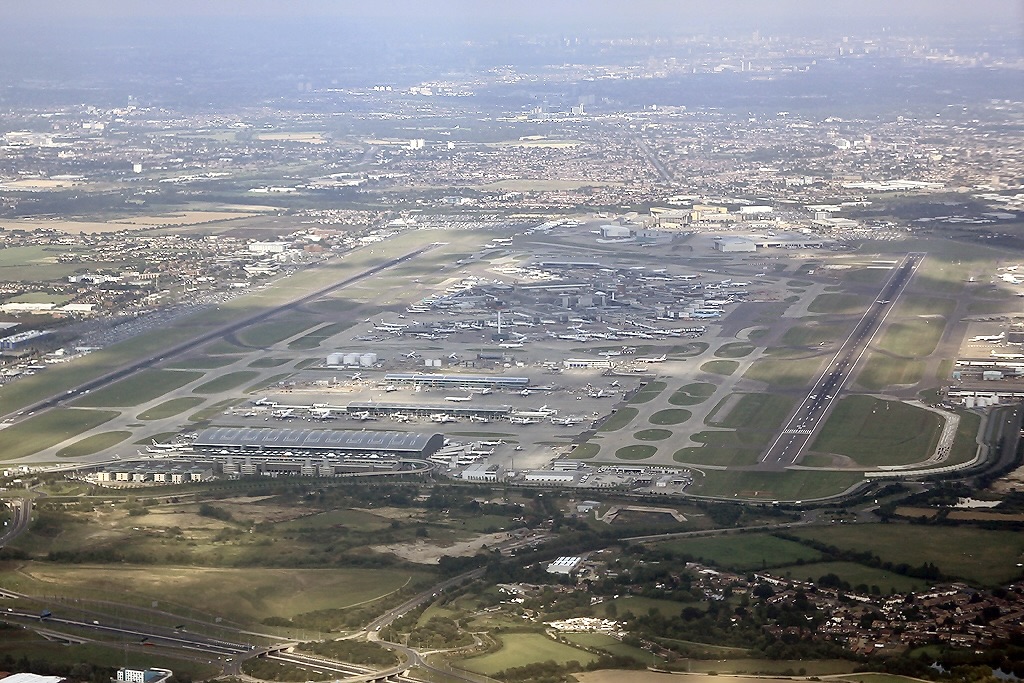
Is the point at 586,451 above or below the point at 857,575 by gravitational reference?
below

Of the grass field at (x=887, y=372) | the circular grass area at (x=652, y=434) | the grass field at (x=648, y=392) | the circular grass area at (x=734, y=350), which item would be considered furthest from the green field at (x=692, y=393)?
the grass field at (x=887, y=372)

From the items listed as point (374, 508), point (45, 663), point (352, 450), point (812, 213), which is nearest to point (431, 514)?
point (374, 508)

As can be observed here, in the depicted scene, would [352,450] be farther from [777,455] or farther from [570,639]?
[570,639]

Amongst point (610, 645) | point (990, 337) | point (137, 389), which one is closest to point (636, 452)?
point (610, 645)

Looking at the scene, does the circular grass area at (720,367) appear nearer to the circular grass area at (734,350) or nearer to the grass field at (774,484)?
the circular grass area at (734,350)

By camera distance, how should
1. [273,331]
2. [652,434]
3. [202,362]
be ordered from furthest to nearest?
[273,331] < [202,362] < [652,434]

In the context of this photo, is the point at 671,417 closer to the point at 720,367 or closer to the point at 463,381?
the point at 720,367
